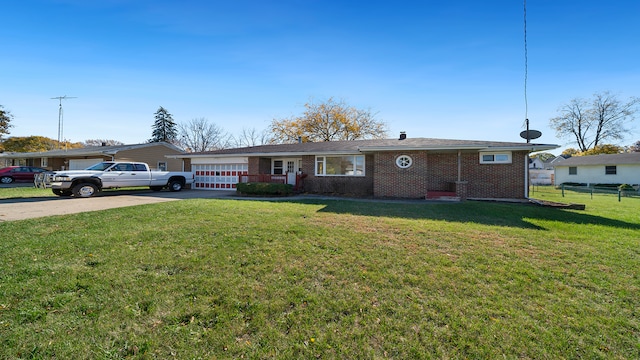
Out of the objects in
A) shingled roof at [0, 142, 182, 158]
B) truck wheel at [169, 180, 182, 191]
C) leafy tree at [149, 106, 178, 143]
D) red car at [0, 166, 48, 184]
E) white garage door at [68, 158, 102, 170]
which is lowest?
truck wheel at [169, 180, 182, 191]

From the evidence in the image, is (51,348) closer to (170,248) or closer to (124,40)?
(170,248)

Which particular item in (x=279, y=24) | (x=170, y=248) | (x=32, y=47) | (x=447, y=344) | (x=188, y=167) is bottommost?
(x=447, y=344)

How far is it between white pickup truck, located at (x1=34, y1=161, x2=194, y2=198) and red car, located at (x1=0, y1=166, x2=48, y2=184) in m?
15.4

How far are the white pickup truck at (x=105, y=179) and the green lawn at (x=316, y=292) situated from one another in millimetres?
7918

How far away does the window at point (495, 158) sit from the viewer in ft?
41.0

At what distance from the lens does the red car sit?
72.6 feet

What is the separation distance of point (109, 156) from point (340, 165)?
1951 centimetres

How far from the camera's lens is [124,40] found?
1066cm

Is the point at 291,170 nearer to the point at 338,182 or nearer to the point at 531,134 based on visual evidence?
the point at 338,182

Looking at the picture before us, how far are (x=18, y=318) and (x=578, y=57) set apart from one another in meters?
18.5

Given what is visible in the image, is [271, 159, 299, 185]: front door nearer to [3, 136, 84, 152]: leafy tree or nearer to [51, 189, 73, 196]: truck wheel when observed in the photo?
[51, 189, 73, 196]: truck wheel

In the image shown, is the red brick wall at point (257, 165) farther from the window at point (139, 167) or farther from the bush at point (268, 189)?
the window at point (139, 167)

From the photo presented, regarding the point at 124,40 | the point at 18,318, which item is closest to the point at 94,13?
the point at 124,40

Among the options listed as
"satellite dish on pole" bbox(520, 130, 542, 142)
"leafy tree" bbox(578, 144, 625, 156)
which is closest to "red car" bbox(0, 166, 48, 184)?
"satellite dish on pole" bbox(520, 130, 542, 142)
